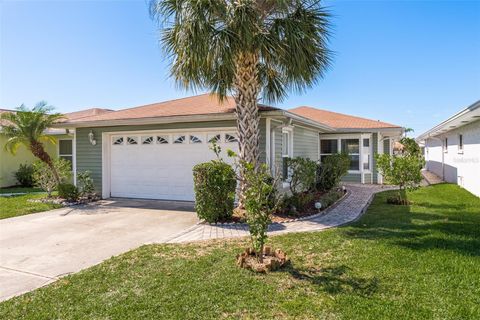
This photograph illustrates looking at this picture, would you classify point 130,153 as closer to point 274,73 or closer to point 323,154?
point 274,73

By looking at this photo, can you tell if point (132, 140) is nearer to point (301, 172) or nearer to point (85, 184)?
point (85, 184)

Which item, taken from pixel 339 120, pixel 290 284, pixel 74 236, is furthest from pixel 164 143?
pixel 339 120

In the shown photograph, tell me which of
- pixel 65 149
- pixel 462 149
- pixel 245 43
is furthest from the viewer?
pixel 65 149

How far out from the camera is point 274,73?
9727mm

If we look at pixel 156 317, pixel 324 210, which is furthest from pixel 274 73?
pixel 156 317

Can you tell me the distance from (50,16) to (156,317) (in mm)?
9900

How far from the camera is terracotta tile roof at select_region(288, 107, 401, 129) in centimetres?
1692

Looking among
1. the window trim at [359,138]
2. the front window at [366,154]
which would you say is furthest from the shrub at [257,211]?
the front window at [366,154]

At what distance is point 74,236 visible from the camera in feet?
22.2

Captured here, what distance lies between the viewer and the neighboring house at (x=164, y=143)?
401 inches

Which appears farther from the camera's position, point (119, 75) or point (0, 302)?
point (119, 75)

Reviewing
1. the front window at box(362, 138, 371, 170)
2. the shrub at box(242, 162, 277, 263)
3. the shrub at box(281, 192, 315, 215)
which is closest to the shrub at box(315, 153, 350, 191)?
the shrub at box(281, 192, 315, 215)

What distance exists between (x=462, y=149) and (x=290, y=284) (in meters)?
14.3

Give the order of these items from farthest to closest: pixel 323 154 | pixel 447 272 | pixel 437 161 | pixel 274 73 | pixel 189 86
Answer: pixel 437 161, pixel 323 154, pixel 274 73, pixel 189 86, pixel 447 272
